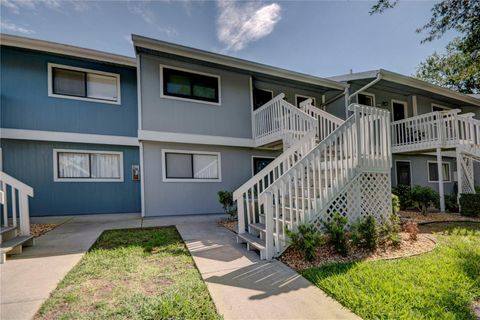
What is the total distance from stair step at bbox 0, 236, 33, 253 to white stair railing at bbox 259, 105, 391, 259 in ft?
15.3

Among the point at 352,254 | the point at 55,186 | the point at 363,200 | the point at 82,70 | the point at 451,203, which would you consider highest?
the point at 82,70

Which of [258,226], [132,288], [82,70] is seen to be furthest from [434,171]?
[82,70]

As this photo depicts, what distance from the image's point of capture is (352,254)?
4109mm

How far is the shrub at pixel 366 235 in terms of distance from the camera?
164 inches

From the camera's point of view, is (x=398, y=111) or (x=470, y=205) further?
(x=398, y=111)

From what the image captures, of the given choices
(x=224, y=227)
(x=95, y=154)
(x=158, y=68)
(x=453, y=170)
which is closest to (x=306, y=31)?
(x=158, y=68)

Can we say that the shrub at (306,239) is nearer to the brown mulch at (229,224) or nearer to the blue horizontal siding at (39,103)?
the brown mulch at (229,224)

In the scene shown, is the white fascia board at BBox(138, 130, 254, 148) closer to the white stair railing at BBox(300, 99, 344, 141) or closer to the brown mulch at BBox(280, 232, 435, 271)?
the white stair railing at BBox(300, 99, 344, 141)

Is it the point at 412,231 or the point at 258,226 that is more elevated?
the point at 258,226

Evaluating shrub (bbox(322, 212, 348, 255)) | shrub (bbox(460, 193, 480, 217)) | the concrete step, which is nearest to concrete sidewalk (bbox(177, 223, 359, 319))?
shrub (bbox(322, 212, 348, 255))

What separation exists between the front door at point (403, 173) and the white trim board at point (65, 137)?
1342 cm

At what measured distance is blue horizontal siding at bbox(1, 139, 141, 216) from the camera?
7.89 meters

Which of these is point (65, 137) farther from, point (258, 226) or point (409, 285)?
point (409, 285)

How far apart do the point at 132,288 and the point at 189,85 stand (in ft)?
23.7
